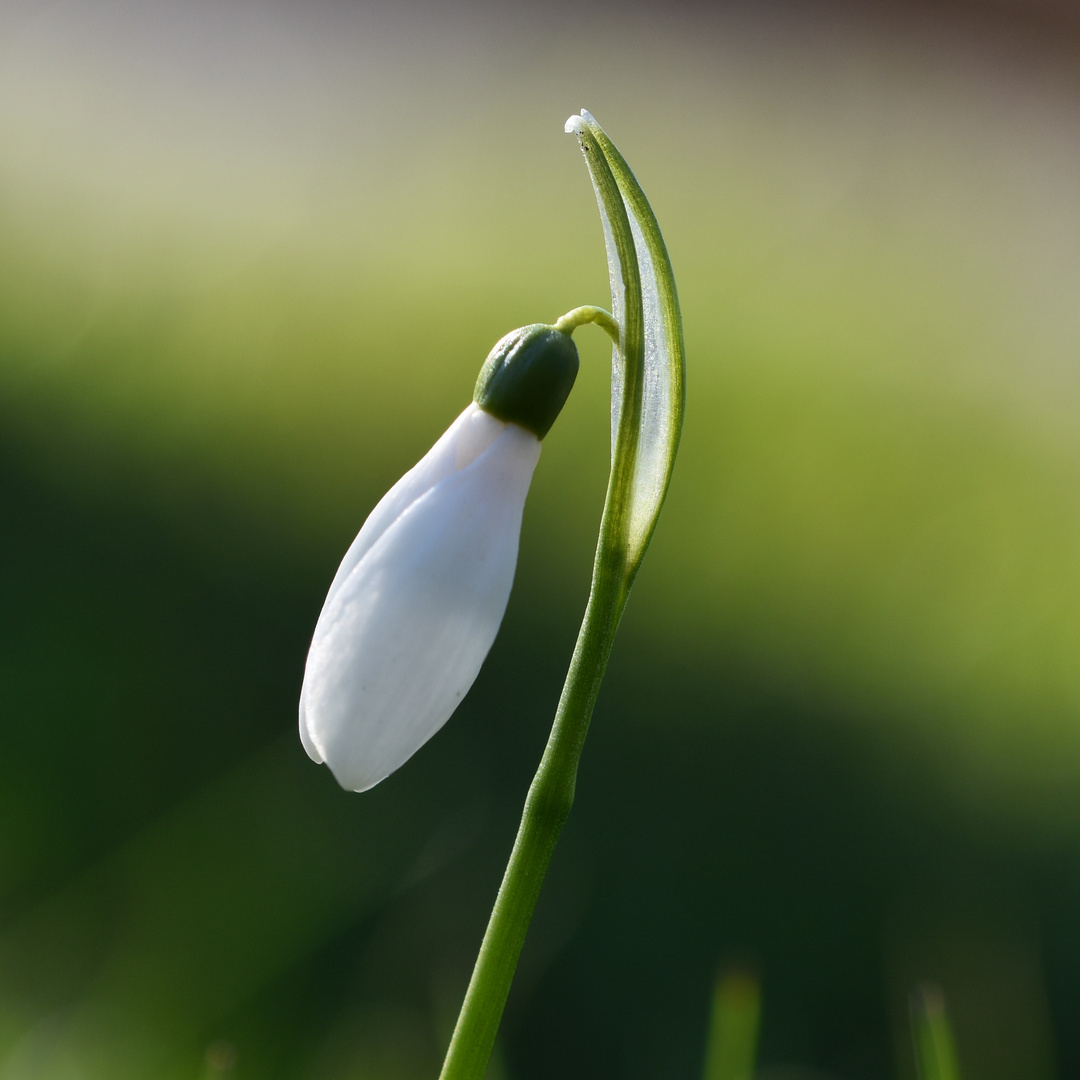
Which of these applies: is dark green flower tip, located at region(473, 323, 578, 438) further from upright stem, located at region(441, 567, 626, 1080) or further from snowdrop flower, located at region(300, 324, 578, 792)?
upright stem, located at region(441, 567, 626, 1080)

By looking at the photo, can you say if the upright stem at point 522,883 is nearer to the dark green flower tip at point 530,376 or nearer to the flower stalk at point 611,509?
the flower stalk at point 611,509

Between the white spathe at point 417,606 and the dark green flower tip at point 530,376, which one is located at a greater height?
the dark green flower tip at point 530,376

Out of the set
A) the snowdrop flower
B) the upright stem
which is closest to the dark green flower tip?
the snowdrop flower

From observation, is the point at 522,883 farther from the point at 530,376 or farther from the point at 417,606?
the point at 530,376

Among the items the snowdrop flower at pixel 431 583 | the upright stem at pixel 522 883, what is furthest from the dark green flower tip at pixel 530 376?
the upright stem at pixel 522 883

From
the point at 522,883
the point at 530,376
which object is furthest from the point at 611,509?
the point at 522,883

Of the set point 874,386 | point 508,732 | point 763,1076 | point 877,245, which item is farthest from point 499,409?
point 877,245

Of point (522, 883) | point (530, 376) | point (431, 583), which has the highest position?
point (530, 376)
